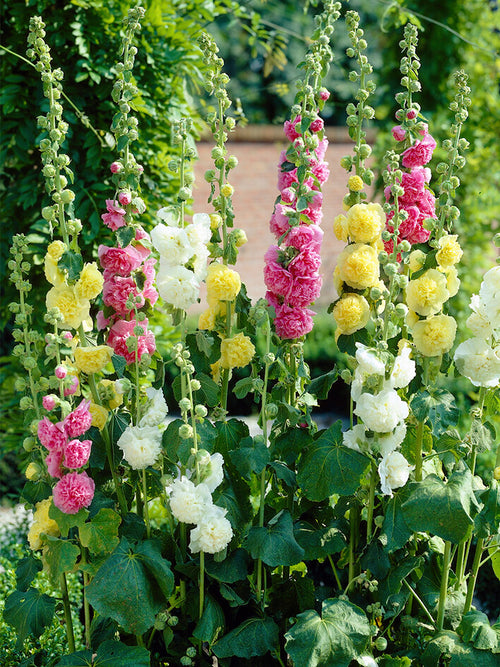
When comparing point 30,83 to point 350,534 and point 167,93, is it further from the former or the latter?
point 350,534

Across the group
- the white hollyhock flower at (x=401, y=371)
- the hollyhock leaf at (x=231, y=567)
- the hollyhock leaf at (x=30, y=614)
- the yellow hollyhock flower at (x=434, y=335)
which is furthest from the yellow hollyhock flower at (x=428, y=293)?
the hollyhock leaf at (x=30, y=614)

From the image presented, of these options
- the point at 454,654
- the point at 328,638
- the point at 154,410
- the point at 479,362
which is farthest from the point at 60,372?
the point at 454,654

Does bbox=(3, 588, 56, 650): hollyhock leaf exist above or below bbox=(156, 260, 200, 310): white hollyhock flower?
below

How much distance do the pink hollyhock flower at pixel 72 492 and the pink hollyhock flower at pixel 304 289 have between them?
2.04 ft

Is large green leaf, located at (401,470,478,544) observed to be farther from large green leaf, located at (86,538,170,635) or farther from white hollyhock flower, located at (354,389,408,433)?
large green leaf, located at (86,538,170,635)

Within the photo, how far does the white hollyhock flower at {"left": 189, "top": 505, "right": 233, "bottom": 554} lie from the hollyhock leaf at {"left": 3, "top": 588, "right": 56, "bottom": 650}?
430 millimetres

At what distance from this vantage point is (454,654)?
66.9 inches

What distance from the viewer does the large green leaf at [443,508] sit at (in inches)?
64.2

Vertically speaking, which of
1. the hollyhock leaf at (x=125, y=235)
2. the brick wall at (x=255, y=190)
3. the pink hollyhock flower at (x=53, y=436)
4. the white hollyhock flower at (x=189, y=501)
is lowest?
the brick wall at (x=255, y=190)

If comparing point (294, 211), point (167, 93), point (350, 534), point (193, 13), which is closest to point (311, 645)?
point (350, 534)

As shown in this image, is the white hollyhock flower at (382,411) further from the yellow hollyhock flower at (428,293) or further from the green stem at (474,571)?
the green stem at (474,571)

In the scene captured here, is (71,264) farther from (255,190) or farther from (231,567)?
(255,190)

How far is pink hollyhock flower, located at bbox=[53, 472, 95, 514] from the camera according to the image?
1645 mm

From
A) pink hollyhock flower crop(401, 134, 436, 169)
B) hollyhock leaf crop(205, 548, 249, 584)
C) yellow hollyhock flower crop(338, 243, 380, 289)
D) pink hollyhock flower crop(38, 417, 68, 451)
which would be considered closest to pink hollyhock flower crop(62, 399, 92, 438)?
pink hollyhock flower crop(38, 417, 68, 451)
